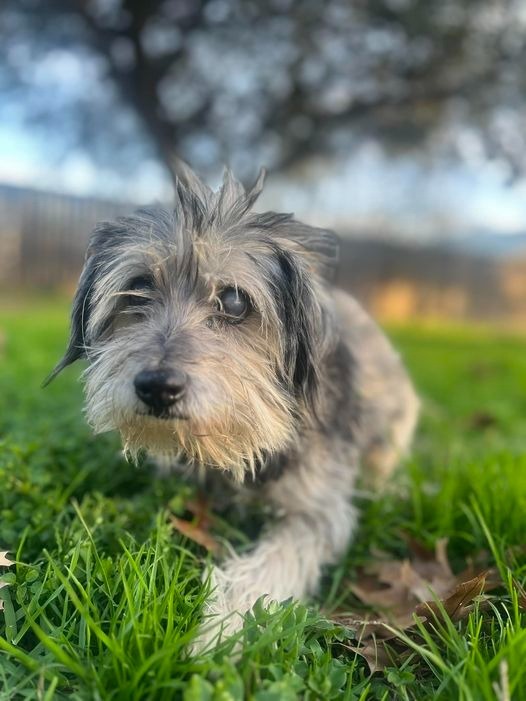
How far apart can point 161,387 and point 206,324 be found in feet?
1.64

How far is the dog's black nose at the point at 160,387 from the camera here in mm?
2207

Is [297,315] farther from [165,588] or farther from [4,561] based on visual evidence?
[4,561]

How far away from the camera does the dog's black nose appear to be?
2.21 metres

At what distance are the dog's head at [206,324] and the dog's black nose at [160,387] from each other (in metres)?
0.02

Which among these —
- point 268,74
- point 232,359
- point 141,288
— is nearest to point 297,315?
point 232,359

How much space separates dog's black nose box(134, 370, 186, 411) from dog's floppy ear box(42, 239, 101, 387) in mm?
775

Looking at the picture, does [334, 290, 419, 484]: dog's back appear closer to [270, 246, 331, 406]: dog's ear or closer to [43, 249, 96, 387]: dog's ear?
[270, 246, 331, 406]: dog's ear

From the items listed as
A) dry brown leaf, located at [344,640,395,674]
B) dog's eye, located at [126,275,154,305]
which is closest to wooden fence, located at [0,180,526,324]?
dog's eye, located at [126,275,154,305]

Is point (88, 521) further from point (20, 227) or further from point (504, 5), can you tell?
point (20, 227)

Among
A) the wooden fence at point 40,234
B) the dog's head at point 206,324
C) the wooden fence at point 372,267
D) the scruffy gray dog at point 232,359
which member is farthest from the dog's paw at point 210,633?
the wooden fence at point 40,234

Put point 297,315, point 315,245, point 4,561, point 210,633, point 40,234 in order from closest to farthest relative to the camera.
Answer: point 210,633
point 4,561
point 297,315
point 315,245
point 40,234

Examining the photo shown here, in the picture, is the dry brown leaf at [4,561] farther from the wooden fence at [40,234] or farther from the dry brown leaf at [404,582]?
the wooden fence at [40,234]

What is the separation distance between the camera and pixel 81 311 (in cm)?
293

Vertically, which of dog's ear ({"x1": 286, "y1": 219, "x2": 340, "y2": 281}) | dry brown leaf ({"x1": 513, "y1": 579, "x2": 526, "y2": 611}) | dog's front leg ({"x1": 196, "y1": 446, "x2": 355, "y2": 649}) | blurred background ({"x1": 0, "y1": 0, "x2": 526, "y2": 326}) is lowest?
dog's front leg ({"x1": 196, "y1": 446, "x2": 355, "y2": 649})
